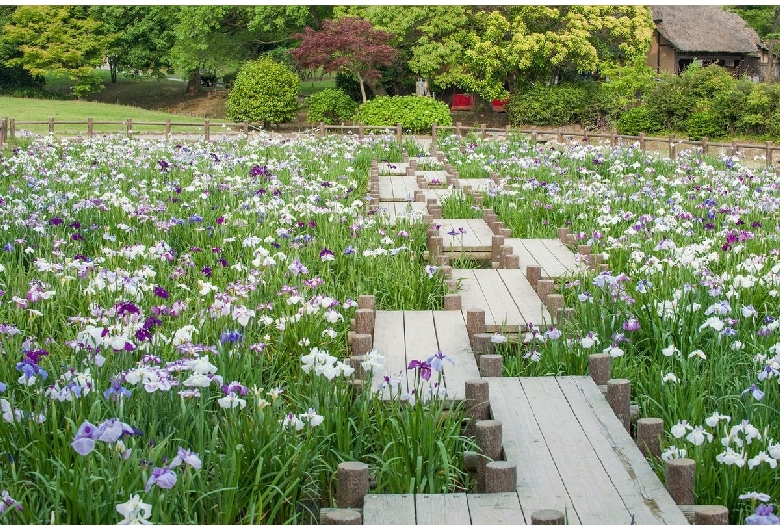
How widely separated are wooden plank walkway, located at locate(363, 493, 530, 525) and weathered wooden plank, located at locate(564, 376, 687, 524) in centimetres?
55

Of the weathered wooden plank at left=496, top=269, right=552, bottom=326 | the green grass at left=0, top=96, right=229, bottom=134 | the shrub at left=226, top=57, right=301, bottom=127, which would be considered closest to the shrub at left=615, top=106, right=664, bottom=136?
the shrub at left=226, top=57, right=301, bottom=127

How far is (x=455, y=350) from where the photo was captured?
5777 mm

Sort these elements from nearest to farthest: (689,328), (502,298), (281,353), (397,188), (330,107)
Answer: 1. (281,353)
2. (689,328)
3. (502,298)
4. (397,188)
5. (330,107)

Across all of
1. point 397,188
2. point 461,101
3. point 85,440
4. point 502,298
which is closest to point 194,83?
point 461,101

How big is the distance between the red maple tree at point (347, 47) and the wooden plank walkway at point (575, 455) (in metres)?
24.7

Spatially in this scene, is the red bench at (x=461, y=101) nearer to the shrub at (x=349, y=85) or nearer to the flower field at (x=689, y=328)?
the shrub at (x=349, y=85)

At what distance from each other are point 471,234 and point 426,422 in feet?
17.7

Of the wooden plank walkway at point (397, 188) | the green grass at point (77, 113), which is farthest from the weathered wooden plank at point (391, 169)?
A: the green grass at point (77, 113)

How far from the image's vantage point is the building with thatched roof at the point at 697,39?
123ft

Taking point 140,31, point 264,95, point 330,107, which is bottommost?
point 330,107

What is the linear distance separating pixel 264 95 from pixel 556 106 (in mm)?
10116

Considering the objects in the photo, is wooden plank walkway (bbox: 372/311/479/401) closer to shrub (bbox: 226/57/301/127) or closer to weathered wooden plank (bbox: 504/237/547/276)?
weathered wooden plank (bbox: 504/237/547/276)

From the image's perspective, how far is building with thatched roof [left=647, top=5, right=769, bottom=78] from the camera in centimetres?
3734

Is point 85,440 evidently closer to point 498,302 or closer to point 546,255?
point 498,302
